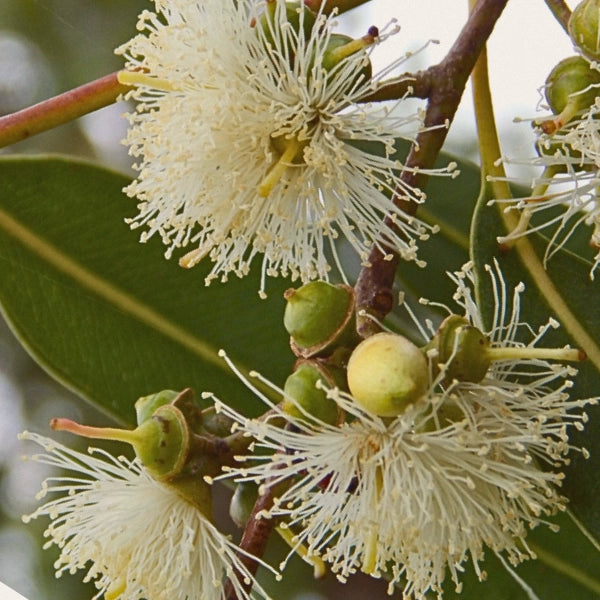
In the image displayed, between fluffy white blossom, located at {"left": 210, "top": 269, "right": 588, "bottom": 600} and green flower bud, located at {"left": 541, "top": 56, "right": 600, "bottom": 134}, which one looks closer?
fluffy white blossom, located at {"left": 210, "top": 269, "right": 588, "bottom": 600}

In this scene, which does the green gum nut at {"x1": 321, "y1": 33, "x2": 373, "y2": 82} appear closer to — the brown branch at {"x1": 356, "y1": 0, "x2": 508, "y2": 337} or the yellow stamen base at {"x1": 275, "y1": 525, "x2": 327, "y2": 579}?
the brown branch at {"x1": 356, "y1": 0, "x2": 508, "y2": 337}

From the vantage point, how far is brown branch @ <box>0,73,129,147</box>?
1143 mm

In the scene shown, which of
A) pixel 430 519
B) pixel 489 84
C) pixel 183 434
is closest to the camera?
pixel 430 519

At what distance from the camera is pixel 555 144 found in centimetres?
109

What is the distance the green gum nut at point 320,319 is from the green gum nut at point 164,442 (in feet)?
0.50

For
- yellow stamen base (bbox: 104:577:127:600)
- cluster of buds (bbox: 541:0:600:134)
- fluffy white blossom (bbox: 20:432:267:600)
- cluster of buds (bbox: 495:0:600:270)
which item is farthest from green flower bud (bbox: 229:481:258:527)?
cluster of buds (bbox: 541:0:600:134)

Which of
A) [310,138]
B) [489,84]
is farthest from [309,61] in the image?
[489,84]

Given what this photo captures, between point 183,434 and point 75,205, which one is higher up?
point 75,205

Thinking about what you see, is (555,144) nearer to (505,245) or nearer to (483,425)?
(505,245)

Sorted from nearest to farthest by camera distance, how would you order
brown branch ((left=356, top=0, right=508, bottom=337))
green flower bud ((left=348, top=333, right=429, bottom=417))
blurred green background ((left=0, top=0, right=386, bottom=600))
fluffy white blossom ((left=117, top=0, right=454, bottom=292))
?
green flower bud ((left=348, top=333, right=429, bottom=417)), brown branch ((left=356, top=0, right=508, bottom=337)), fluffy white blossom ((left=117, top=0, right=454, bottom=292)), blurred green background ((left=0, top=0, right=386, bottom=600))

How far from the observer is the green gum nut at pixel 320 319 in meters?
0.95

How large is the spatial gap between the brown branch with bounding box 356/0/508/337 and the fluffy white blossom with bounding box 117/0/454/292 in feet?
0.12

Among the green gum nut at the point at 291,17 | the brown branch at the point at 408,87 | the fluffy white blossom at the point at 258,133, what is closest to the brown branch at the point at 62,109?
the fluffy white blossom at the point at 258,133

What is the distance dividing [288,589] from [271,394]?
1105mm
